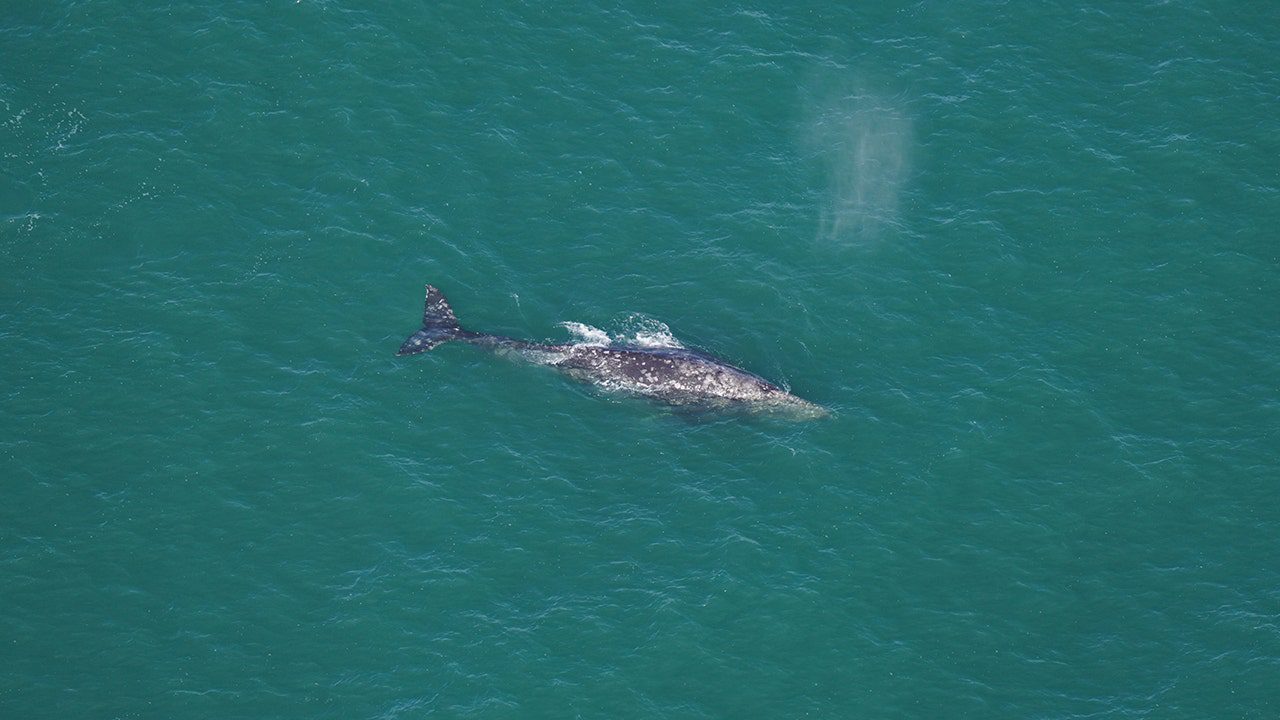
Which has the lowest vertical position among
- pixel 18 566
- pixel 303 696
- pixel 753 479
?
pixel 303 696

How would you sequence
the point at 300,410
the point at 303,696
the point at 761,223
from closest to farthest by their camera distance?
1. the point at 303,696
2. the point at 300,410
3. the point at 761,223

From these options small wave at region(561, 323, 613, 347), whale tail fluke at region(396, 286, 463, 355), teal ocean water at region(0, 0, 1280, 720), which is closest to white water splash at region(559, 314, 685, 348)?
small wave at region(561, 323, 613, 347)

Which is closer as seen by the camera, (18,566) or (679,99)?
(18,566)

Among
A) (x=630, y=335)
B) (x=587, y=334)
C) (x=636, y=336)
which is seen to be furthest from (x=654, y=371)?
(x=587, y=334)

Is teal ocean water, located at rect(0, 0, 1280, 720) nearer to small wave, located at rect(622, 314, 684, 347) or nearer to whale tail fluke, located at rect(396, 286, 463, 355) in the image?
small wave, located at rect(622, 314, 684, 347)

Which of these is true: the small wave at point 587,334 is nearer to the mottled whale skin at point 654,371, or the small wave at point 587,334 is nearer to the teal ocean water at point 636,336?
the mottled whale skin at point 654,371

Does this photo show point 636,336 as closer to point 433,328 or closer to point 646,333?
point 646,333

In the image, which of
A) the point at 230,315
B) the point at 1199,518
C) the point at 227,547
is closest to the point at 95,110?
the point at 230,315

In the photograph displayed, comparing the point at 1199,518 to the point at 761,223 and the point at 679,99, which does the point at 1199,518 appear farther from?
the point at 679,99
